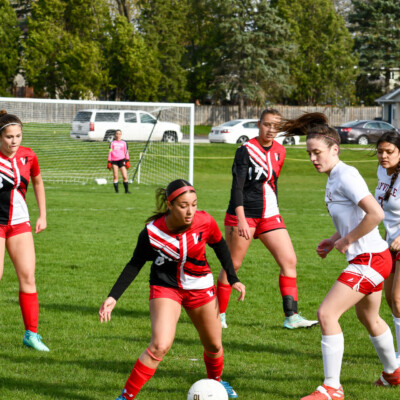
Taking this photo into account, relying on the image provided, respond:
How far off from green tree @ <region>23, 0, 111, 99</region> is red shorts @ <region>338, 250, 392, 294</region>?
43034mm

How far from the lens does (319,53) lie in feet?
200

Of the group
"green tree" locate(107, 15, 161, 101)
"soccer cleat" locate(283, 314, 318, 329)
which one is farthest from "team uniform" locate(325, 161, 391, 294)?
"green tree" locate(107, 15, 161, 101)

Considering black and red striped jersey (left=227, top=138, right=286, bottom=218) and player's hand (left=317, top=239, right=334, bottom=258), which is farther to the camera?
black and red striped jersey (left=227, top=138, right=286, bottom=218)

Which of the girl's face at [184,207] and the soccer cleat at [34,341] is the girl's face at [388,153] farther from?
the soccer cleat at [34,341]

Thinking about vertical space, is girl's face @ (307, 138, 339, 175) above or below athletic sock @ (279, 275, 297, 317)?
above

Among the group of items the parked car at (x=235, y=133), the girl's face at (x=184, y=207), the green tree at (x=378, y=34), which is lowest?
the parked car at (x=235, y=133)

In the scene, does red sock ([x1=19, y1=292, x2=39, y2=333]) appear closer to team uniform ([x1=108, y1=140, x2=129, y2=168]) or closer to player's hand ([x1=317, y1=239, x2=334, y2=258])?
player's hand ([x1=317, y1=239, x2=334, y2=258])

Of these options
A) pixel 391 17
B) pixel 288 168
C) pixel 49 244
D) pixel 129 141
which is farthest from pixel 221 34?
pixel 49 244

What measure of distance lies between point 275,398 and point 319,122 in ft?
7.94

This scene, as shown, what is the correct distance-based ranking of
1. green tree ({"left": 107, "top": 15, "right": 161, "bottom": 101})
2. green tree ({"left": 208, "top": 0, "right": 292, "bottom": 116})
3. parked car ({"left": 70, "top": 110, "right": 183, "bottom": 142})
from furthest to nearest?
green tree ({"left": 208, "top": 0, "right": 292, "bottom": 116}) < green tree ({"left": 107, "top": 15, "right": 161, "bottom": 101}) < parked car ({"left": 70, "top": 110, "right": 183, "bottom": 142})

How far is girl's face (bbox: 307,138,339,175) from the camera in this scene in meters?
5.06

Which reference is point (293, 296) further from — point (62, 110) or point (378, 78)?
point (378, 78)

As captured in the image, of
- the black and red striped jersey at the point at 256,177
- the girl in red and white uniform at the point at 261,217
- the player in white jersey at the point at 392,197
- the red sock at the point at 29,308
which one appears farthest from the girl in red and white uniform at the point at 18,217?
the player in white jersey at the point at 392,197

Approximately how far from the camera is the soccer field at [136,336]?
5555 mm
